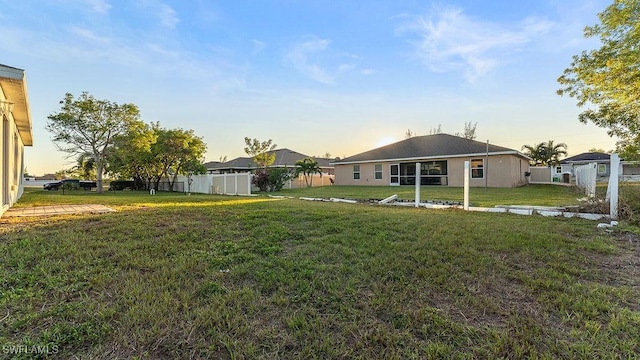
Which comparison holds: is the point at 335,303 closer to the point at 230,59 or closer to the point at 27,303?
the point at 27,303

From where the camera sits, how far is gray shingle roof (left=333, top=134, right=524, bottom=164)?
19533 mm

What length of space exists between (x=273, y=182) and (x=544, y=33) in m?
17.1

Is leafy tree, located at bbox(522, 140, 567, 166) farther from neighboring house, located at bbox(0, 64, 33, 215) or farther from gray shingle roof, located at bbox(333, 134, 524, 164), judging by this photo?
neighboring house, located at bbox(0, 64, 33, 215)

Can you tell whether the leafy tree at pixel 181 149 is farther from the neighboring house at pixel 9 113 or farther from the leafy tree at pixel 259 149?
the neighboring house at pixel 9 113

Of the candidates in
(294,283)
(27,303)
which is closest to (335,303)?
(294,283)

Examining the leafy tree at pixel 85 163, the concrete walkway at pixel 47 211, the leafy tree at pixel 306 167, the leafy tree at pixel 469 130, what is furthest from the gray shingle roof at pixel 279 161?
the concrete walkway at pixel 47 211

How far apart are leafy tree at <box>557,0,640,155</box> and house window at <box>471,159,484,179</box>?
30.9ft

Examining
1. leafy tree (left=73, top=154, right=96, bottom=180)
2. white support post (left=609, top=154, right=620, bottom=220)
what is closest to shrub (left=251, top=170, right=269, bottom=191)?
leafy tree (left=73, top=154, right=96, bottom=180)

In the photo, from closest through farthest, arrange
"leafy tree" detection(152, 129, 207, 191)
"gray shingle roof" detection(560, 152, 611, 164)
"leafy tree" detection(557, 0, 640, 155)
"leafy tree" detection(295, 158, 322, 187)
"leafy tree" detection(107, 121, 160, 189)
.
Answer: "leafy tree" detection(557, 0, 640, 155) < "leafy tree" detection(107, 121, 160, 189) < "leafy tree" detection(152, 129, 207, 191) < "leafy tree" detection(295, 158, 322, 187) < "gray shingle roof" detection(560, 152, 611, 164)

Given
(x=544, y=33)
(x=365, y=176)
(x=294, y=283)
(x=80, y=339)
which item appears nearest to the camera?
(x=80, y=339)

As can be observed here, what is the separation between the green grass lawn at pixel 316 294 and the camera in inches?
86.4

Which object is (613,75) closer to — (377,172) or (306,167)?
(377,172)

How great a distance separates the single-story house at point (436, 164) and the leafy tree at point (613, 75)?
6716 millimetres

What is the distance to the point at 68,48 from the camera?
10328 millimetres
